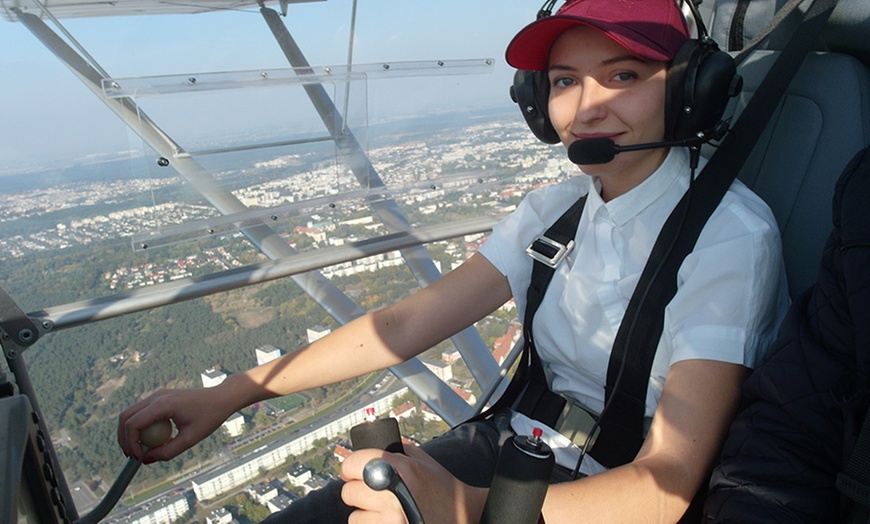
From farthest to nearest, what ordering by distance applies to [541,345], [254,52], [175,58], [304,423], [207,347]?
[304,423]
[207,347]
[254,52]
[175,58]
[541,345]

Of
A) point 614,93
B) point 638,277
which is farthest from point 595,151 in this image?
point 638,277

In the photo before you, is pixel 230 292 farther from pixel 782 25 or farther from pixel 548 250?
pixel 782 25

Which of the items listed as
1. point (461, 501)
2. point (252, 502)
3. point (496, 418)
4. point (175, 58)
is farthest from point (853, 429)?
point (252, 502)

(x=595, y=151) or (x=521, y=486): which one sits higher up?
(x=595, y=151)

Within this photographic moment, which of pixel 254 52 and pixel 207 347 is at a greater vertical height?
pixel 254 52

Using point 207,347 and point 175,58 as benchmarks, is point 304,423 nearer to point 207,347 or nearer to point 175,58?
point 207,347

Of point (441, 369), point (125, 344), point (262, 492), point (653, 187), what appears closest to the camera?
point (653, 187)

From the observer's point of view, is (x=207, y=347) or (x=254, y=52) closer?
(x=254, y=52)

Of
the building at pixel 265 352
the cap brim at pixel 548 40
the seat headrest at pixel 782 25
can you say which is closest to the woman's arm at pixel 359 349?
the cap brim at pixel 548 40
